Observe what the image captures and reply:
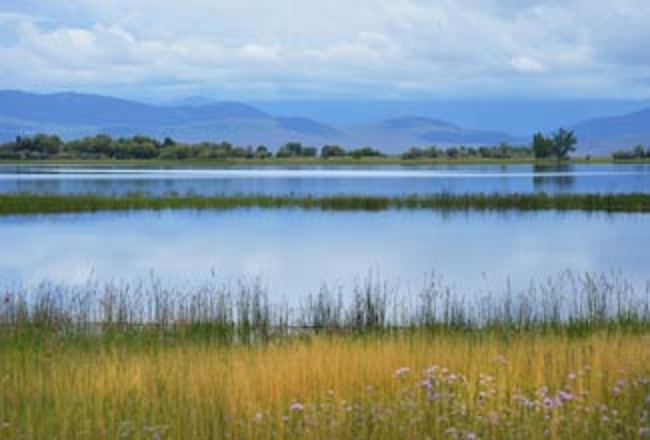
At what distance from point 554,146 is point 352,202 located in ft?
359

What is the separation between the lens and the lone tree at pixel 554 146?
149550 millimetres

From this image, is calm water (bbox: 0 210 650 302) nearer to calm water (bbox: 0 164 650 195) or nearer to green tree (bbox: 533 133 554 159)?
calm water (bbox: 0 164 650 195)

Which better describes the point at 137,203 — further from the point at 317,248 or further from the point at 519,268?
the point at 519,268

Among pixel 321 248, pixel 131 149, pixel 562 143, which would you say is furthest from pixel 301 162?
pixel 321 248

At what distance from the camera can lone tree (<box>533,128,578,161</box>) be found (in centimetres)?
14955

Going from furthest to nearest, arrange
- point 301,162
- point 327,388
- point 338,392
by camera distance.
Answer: point 301,162
point 327,388
point 338,392

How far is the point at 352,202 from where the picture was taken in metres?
50.0

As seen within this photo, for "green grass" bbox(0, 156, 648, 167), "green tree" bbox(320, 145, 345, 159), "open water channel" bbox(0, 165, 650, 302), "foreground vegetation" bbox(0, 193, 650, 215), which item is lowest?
"open water channel" bbox(0, 165, 650, 302)

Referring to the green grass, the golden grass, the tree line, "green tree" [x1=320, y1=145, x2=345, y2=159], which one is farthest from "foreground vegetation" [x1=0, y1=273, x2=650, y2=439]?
"green tree" [x1=320, y1=145, x2=345, y2=159]

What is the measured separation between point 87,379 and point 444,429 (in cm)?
372

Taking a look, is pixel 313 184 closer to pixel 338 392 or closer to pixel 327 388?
pixel 327 388

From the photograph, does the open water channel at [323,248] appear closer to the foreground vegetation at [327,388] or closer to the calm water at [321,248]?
→ the calm water at [321,248]

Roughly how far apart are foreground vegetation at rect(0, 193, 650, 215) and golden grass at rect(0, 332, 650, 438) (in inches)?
1436

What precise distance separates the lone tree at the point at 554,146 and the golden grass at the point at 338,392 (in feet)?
463
